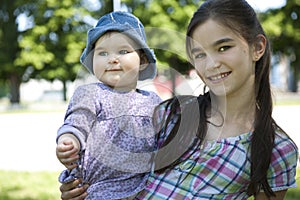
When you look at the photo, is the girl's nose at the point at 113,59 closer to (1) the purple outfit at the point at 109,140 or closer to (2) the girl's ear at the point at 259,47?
(1) the purple outfit at the point at 109,140

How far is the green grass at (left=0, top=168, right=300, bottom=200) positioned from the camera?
3.25m

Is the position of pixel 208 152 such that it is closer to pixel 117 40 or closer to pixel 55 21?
pixel 117 40

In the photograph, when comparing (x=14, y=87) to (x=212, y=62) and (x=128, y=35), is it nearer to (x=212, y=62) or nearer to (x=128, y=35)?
(x=128, y=35)

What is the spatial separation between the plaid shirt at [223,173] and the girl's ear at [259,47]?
228 mm

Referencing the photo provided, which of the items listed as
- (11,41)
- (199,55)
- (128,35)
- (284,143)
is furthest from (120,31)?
(11,41)

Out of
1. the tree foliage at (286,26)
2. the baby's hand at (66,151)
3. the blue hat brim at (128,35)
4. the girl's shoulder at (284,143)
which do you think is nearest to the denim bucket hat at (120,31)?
the blue hat brim at (128,35)

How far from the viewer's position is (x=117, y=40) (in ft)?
4.45

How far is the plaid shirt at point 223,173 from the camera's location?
1308 millimetres

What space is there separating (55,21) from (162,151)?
658 inches

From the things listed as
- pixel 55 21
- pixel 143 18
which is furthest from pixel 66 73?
pixel 143 18

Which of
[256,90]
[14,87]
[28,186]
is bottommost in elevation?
[14,87]

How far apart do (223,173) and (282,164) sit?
16 centimetres

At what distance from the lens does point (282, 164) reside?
4.25 ft

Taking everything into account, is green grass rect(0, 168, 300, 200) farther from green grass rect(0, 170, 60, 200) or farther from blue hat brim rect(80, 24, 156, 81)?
blue hat brim rect(80, 24, 156, 81)
